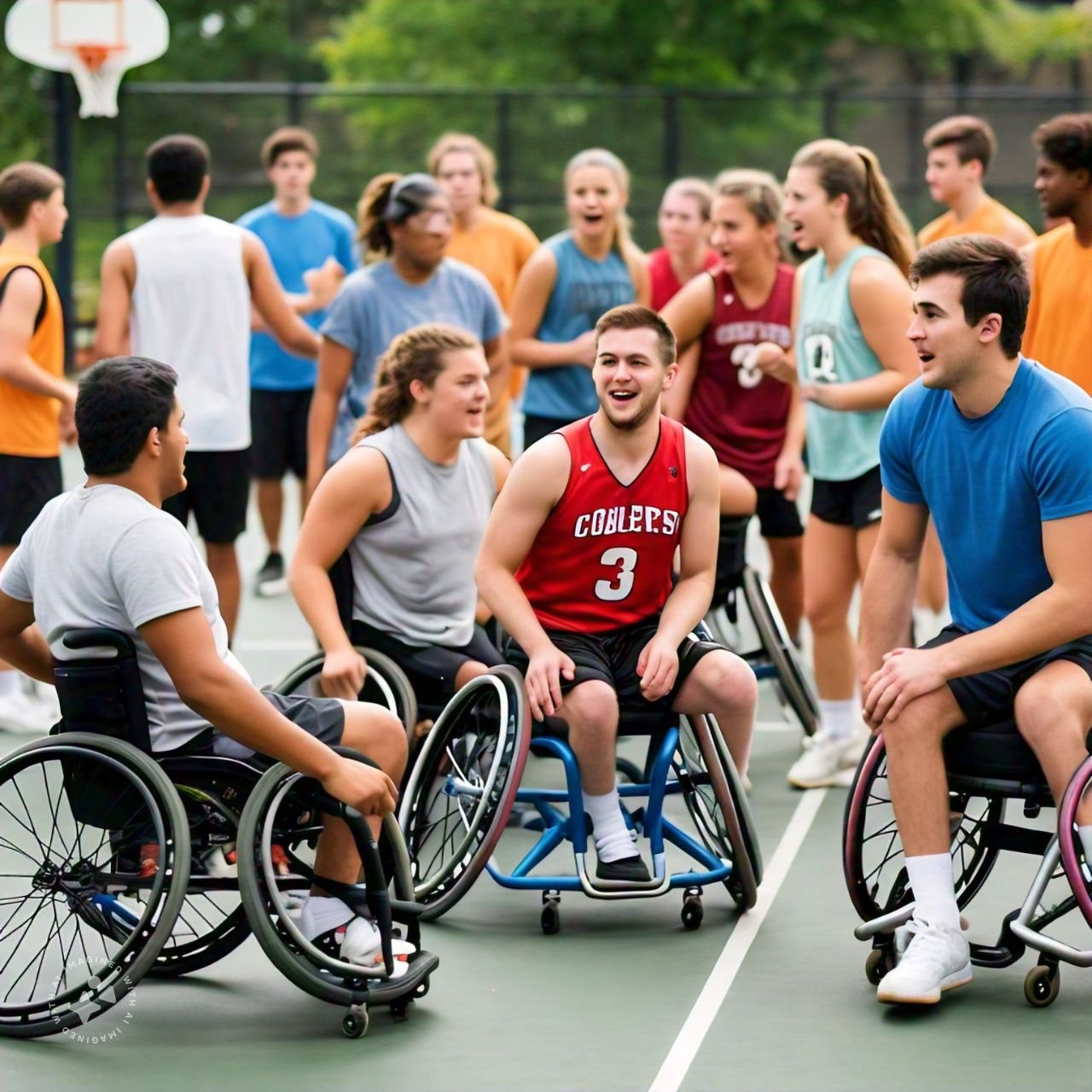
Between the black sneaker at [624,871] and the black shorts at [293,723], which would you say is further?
the black sneaker at [624,871]

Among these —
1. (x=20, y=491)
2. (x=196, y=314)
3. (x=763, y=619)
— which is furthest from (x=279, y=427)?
(x=763, y=619)

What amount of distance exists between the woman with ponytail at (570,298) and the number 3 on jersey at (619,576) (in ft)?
8.35

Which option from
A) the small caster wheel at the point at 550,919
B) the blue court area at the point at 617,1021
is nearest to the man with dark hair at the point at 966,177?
the blue court area at the point at 617,1021

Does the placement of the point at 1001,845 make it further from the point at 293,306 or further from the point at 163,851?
the point at 293,306

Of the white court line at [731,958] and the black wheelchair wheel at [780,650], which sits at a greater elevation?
the black wheelchair wheel at [780,650]

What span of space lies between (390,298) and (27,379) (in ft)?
3.96

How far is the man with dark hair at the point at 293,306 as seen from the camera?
31.2 feet

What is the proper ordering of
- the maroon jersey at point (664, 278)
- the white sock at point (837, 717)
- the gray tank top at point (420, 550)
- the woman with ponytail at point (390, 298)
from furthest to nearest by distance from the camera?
the maroon jersey at point (664, 278) → the woman with ponytail at point (390, 298) → the white sock at point (837, 717) → the gray tank top at point (420, 550)

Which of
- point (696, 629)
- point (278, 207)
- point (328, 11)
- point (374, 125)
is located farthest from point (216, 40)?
point (696, 629)

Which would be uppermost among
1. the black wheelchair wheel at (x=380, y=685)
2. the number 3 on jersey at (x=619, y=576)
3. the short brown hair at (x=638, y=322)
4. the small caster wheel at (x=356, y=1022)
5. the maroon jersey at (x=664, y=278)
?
the maroon jersey at (x=664, y=278)

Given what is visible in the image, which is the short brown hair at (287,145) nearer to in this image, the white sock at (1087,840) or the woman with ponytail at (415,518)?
the woman with ponytail at (415,518)

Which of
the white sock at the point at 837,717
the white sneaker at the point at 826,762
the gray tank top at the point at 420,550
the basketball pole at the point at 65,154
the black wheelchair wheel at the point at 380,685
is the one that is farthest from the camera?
the basketball pole at the point at 65,154

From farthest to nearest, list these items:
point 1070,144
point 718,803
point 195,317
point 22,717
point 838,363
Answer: point 195,317 < point 22,717 < point 838,363 < point 1070,144 < point 718,803

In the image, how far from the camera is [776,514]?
696 centimetres
